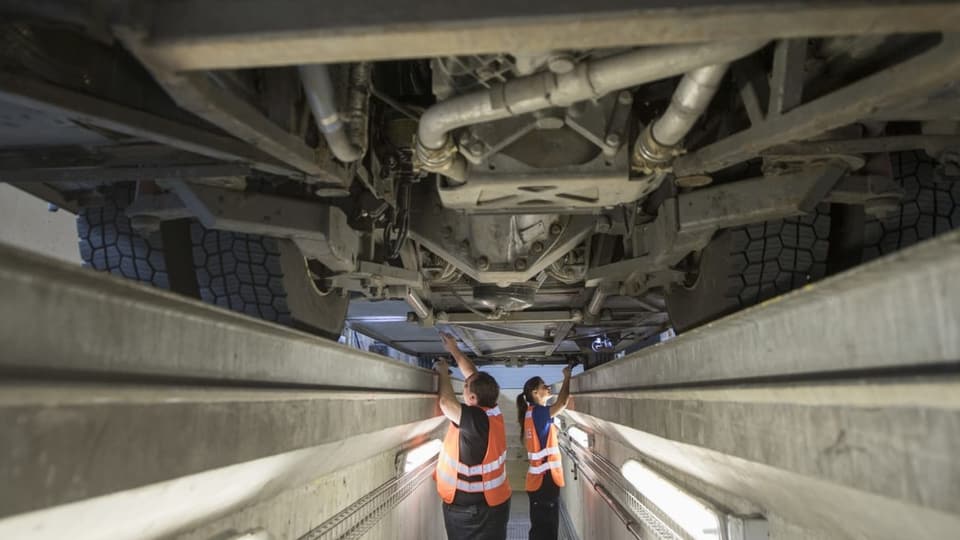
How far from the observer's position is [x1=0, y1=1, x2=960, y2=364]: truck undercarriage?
50.0 inches

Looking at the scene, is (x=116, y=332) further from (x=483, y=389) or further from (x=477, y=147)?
(x=483, y=389)

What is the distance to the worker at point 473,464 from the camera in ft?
16.0

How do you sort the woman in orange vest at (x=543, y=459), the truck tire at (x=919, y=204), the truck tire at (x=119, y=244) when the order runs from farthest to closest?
the woman in orange vest at (x=543, y=459), the truck tire at (x=119, y=244), the truck tire at (x=919, y=204)

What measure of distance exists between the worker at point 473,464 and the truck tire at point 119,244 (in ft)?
7.92

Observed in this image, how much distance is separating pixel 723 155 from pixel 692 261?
133 centimetres

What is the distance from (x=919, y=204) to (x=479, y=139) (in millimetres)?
1864

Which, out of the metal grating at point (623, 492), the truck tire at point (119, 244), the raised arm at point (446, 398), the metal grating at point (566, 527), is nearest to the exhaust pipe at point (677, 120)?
the metal grating at point (623, 492)

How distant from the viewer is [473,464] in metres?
4.93

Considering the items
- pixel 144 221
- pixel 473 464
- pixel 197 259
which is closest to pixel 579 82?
pixel 144 221

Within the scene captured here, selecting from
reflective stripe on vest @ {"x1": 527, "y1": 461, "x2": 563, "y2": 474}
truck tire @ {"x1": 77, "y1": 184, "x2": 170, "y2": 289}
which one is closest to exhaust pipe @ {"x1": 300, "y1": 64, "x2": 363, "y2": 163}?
truck tire @ {"x1": 77, "y1": 184, "x2": 170, "y2": 289}

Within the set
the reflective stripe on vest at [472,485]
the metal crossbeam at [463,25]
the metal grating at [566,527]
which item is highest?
the metal crossbeam at [463,25]

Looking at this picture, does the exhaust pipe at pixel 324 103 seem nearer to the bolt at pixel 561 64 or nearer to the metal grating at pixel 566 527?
the bolt at pixel 561 64

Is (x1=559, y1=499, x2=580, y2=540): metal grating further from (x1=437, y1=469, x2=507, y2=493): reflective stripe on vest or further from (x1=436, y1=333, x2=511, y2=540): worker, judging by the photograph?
(x1=437, y1=469, x2=507, y2=493): reflective stripe on vest

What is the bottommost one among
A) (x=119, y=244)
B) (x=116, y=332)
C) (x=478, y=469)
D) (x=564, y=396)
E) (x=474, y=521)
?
(x=474, y=521)
